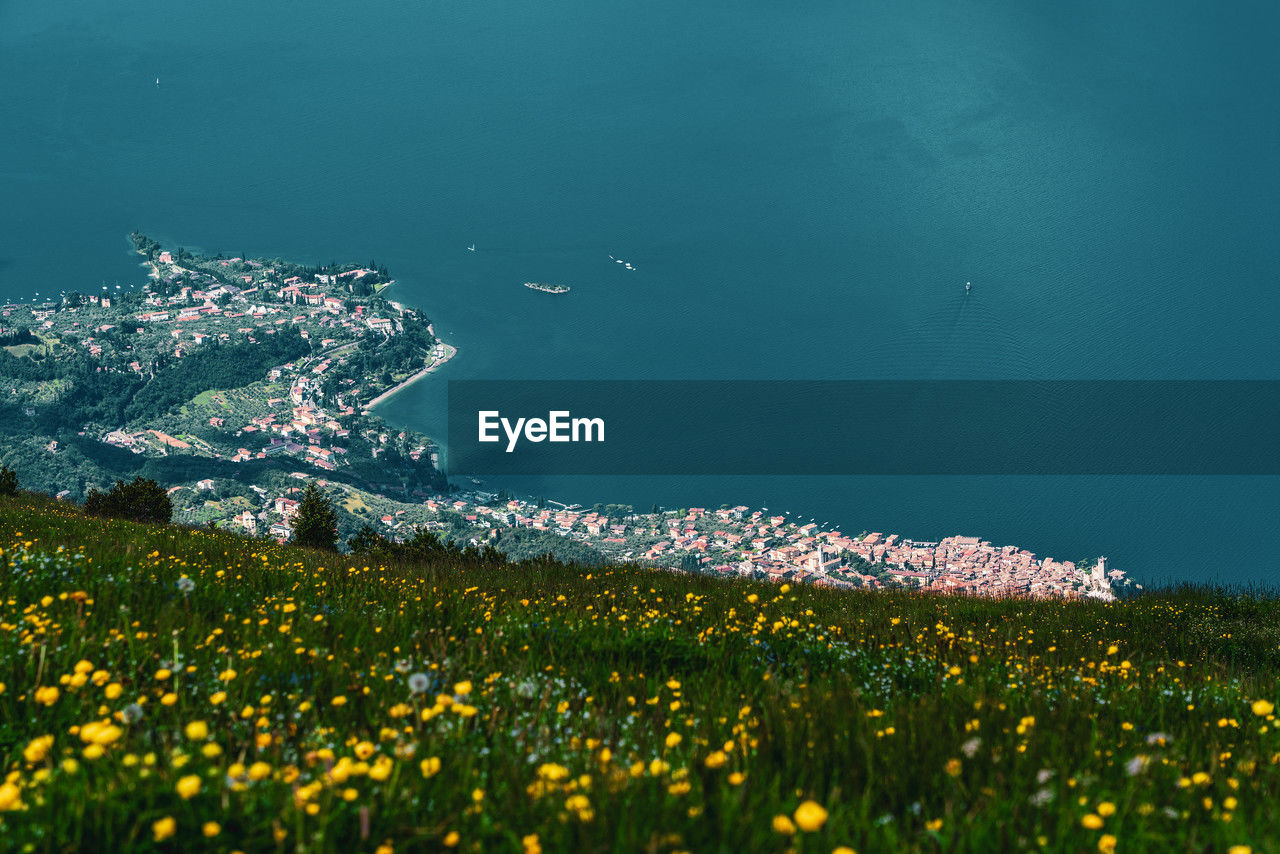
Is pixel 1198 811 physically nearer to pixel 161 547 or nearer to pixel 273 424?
pixel 161 547

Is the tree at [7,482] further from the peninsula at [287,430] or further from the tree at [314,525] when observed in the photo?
the peninsula at [287,430]

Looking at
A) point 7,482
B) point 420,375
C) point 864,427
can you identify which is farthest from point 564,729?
point 420,375

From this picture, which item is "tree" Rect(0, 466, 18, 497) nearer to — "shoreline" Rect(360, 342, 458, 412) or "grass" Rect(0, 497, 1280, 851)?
"grass" Rect(0, 497, 1280, 851)

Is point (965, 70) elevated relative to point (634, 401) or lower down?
elevated

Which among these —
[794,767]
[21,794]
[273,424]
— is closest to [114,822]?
[21,794]

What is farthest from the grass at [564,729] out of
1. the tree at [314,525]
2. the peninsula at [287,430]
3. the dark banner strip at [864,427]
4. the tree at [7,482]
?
the dark banner strip at [864,427]

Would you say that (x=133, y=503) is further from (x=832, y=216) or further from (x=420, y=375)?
(x=832, y=216)
